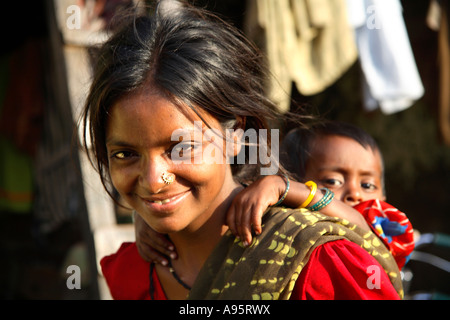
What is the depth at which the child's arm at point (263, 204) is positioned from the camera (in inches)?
56.3

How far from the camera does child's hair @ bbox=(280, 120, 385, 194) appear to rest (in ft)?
6.50

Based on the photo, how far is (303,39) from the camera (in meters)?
2.91

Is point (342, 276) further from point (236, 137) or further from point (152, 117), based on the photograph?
point (152, 117)

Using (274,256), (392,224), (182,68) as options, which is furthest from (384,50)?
(274,256)

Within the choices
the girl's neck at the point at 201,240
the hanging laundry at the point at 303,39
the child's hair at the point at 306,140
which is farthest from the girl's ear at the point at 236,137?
the hanging laundry at the point at 303,39

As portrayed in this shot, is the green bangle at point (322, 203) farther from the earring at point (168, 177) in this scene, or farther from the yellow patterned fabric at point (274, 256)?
the earring at point (168, 177)

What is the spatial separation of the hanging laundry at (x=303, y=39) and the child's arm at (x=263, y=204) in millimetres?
1280

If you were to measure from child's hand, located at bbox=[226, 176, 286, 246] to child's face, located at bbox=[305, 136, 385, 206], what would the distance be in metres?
0.47

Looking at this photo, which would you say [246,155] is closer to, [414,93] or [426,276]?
[414,93]

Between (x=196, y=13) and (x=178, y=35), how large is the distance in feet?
0.68

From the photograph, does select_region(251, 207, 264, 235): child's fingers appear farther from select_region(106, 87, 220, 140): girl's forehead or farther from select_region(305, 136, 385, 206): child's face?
select_region(305, 136, 385, 206): child's face

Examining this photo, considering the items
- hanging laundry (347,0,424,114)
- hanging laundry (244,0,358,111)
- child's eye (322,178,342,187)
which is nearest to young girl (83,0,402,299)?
child's eye (322,178,342,187)

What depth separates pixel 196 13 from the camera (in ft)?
5.54

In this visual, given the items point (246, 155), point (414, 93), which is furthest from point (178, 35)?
point (414, 93)
